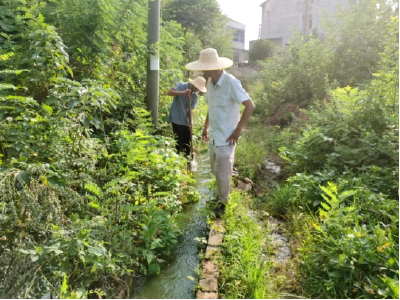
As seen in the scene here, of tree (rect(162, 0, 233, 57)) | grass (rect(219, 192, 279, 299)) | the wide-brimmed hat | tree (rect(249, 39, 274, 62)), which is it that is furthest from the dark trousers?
tree (rect(249, 39, 274, 62))

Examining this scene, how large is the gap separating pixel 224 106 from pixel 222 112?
0.25ft

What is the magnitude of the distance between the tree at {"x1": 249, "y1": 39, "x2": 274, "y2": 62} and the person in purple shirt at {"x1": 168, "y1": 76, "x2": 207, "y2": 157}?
1039 inches

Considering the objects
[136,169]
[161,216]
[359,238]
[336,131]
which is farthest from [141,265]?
Result: [336,131]

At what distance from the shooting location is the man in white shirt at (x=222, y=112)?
3.80 m

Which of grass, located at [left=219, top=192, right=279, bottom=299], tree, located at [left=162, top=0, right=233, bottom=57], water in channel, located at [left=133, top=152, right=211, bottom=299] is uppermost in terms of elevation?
tree, located at [left=162, top=0, right=233, bottom=57]

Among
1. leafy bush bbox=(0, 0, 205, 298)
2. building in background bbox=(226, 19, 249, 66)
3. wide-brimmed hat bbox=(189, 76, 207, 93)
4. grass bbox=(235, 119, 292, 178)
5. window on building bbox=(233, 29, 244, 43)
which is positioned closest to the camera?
leafy bush bbox=(0, 0, 205, 298)

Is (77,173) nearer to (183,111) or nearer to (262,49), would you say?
(183,111)

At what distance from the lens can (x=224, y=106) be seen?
388cm

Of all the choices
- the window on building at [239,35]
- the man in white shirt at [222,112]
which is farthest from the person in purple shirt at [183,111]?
the window on building at [239,35]

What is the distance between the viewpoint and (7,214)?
94.7 inches

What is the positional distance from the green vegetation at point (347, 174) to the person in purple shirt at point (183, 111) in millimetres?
1208

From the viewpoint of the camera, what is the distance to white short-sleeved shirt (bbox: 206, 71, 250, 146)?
3786 millimetres

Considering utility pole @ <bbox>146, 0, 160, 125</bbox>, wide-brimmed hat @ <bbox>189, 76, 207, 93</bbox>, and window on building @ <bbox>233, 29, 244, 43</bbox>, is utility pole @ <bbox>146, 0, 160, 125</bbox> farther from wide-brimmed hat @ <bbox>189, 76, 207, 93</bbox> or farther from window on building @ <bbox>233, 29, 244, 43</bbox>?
window on building @ <bbox>233, 29, 244, 43</bbox>

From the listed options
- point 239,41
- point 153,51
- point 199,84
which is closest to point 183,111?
point 199,84
